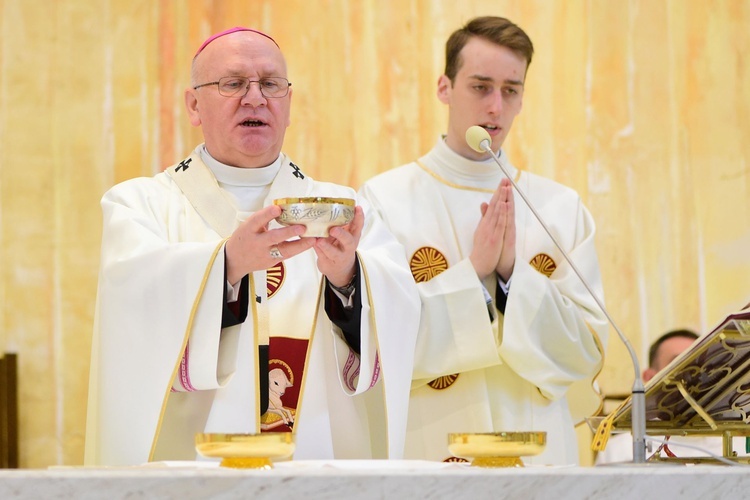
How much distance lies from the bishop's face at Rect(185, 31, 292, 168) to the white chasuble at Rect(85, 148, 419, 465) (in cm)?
24

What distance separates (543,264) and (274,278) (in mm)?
1239

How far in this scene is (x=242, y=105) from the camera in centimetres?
420

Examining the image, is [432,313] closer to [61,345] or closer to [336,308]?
[336,308]

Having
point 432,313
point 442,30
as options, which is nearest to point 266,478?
point 432,313

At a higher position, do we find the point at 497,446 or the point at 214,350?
the point at 214,350

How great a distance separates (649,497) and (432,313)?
2.19 m

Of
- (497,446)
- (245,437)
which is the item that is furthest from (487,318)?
(245,437)

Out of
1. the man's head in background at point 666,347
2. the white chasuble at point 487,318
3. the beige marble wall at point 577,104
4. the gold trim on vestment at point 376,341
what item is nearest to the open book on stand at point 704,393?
the gold trim on vestment at point 376,341

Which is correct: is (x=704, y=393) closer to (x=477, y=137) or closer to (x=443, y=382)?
(x=477, y=137)

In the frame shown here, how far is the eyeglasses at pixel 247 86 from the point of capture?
13.8ft

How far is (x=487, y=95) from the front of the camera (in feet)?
15.9

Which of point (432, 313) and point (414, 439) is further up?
point (432, 313)

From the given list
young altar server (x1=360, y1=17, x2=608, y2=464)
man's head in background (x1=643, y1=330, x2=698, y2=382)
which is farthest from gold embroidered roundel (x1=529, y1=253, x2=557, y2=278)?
man's head in background (x1=643, y1=330, x2=698, y2=382)

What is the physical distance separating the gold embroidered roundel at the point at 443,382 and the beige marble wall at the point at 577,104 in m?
2.52
